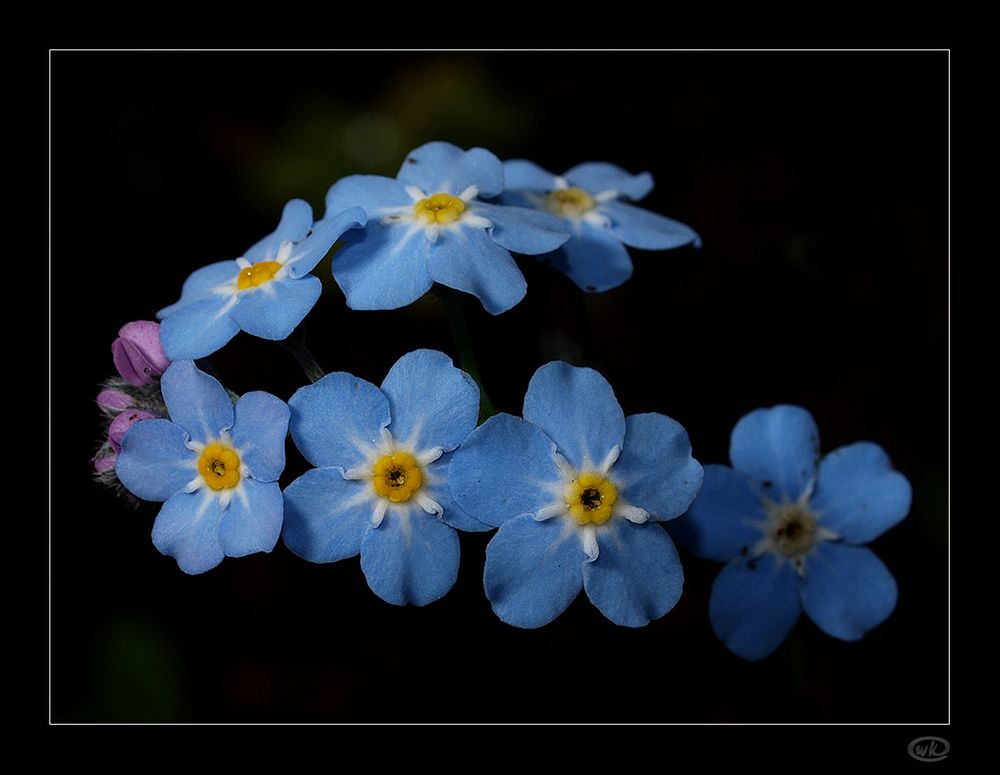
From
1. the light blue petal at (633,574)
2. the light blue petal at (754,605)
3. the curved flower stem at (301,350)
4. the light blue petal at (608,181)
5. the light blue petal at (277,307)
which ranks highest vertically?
the light blue petal at (608,181)

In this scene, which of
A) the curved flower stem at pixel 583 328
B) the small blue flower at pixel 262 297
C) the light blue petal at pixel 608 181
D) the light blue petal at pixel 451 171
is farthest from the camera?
the light blue petal at pixel 608 181

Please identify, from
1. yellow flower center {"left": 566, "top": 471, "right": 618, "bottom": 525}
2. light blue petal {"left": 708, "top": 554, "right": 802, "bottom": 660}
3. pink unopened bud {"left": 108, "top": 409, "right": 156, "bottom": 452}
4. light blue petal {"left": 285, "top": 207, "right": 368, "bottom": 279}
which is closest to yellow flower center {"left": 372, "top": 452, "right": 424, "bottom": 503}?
yellow flower center {"left": 566, "top": 471, "right": 618, "bottom": 525}

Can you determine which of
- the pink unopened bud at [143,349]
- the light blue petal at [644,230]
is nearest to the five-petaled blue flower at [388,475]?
the pink unopened bud at [143,349]

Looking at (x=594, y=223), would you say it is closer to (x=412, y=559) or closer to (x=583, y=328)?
(x=583, y=328)

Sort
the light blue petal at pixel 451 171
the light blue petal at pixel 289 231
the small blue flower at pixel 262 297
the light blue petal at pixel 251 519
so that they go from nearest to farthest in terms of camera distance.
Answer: the light blue petal at pixel 251 519, the small blue flower at pixel 262 297, the light blue petal at pixel 289 231, the light blue petal at pixel 451 171

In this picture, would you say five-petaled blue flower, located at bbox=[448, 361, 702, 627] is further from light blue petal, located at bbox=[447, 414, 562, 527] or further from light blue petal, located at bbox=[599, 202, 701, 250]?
light blue petal, located at bbox=[599, 202, 701, 250]

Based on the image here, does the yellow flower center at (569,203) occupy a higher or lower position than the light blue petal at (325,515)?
higher

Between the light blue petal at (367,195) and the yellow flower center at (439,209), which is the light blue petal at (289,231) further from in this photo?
the yellow flower center at (439,209)

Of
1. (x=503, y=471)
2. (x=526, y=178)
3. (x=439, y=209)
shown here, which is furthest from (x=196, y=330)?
(x=526, y=178)
